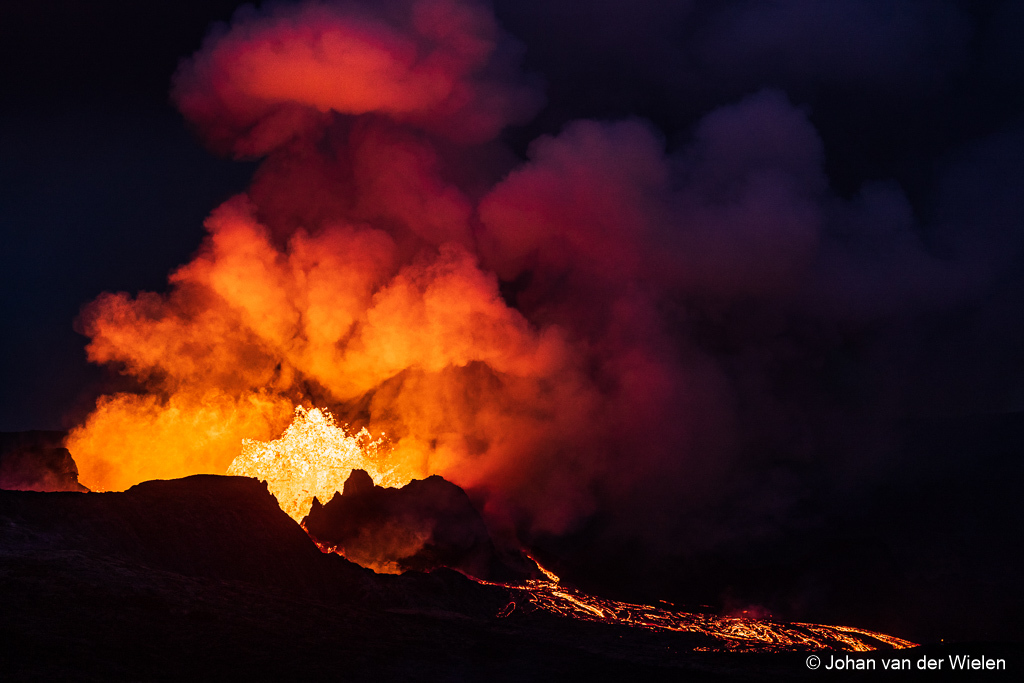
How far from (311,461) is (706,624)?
73.8ft

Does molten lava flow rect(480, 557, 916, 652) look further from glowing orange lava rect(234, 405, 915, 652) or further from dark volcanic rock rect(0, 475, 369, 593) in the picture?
dark volcanic rock rect(0, 475, 369, 593)

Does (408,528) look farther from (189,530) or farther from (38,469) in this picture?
(38,469)

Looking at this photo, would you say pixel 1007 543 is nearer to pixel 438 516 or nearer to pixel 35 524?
pixel 438 516

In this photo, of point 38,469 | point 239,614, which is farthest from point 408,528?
point 38,469

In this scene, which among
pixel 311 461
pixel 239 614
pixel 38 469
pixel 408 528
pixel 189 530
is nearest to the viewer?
pixel 239 614

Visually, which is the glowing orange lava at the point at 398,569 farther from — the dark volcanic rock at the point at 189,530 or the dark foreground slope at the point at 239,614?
the dark volcanic rock at the point at 189,530

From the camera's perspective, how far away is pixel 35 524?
27719mm

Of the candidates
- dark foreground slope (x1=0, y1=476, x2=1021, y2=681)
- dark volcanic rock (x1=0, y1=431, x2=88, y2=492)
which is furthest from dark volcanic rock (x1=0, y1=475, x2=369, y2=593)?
dark volcanic rock (x1=0, y1=431, x2=88, y2=492)

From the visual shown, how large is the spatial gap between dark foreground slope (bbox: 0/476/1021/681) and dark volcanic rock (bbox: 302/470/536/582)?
3.04 meters

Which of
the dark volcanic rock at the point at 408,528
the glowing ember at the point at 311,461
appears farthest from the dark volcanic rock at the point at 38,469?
the dark volcanic rock at the point at 408,528

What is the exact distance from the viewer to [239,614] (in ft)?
86.4

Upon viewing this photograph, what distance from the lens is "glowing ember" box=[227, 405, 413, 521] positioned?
43.2m

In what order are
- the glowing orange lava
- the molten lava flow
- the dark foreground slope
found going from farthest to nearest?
→ the glowing orange lava < the molten lava flow < the dark foreground slope

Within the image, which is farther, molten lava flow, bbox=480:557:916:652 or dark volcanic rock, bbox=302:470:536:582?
dark volcanic rock, bbox=302:470:536:582
